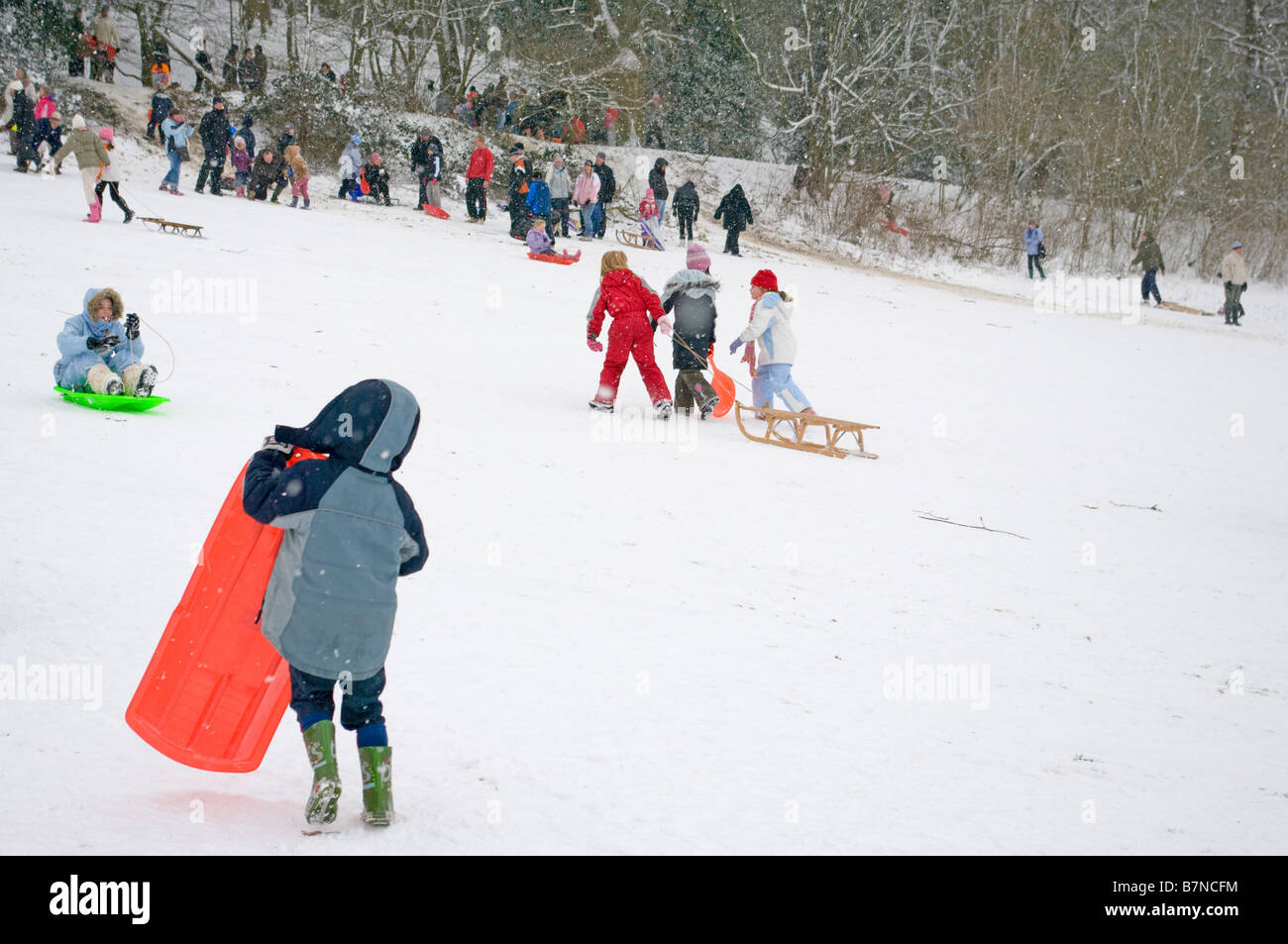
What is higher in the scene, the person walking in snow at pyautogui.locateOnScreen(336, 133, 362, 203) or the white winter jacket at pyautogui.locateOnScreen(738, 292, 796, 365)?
the person walking in snow at pyautogui.locateOnScreen(336, 133, 362, 203)

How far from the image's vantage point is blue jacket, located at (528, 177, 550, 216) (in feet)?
69.1

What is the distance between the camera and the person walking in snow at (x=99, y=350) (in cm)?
809

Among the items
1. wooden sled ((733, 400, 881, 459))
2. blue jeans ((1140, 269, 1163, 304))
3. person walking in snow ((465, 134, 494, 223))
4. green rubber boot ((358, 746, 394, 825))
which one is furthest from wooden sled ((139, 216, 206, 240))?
blue jeans ((1140, 269, 1163, 304))

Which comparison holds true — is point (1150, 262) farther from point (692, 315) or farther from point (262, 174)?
point (262, 174)

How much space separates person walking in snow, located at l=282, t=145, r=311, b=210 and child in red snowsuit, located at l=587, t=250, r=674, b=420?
41.6ft

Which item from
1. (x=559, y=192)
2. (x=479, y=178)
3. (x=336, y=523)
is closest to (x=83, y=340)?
(x=336, y=523)

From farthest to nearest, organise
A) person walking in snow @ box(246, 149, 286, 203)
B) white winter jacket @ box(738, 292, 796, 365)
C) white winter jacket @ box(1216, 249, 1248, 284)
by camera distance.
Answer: white winter jacket @ box(1216, 249, 1248, 284), person walking in snow @ box(246, 149, 286, 203), white winter jacket @ box(738, 292, 796, 365)

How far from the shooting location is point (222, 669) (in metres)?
3.61

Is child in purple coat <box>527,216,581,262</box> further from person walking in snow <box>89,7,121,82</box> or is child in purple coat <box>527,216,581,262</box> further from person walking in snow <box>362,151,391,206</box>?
person walking in snow <box>89,7,121,82</box>

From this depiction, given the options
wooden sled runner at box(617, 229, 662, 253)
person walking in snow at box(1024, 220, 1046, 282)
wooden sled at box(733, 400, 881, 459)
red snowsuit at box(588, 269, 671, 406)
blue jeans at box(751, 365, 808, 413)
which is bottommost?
wooden sled at box(733, 400, 881, 459)

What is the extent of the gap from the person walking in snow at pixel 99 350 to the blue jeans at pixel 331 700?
555 centimetres

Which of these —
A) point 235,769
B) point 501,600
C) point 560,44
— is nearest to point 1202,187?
point 560,44

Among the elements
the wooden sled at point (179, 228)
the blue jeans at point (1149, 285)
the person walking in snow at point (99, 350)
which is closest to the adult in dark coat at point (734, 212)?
the blue jeans at point (1149, 285)

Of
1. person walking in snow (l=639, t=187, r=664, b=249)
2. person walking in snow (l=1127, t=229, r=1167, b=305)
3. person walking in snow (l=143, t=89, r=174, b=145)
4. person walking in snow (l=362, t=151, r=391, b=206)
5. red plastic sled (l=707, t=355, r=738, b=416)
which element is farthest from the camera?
person walking in snow (l=1127, t=229, r=1167, b=305)
